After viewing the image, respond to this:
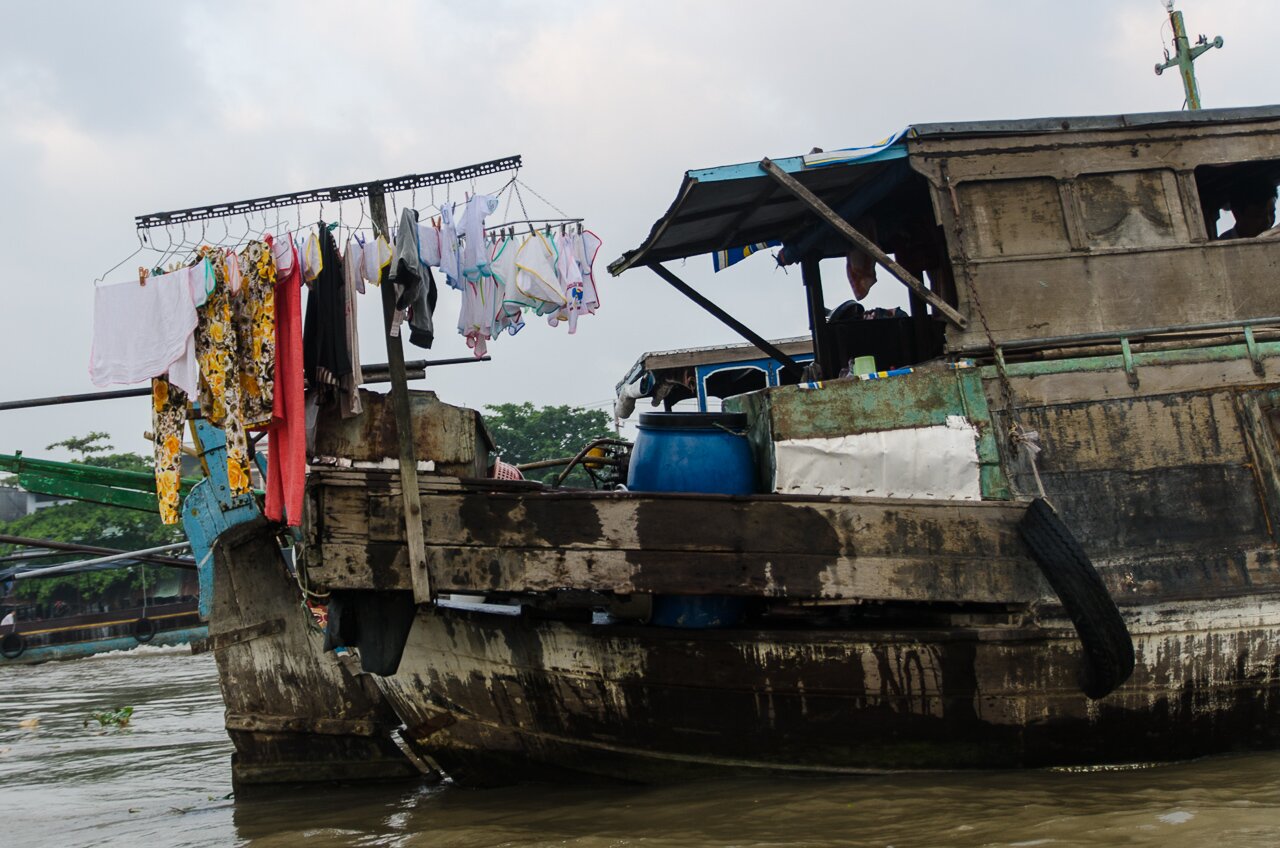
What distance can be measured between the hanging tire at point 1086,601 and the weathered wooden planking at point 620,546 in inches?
21.0

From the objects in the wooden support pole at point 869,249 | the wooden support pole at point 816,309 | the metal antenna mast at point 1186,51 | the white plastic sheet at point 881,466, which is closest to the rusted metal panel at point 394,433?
the white plastic sheet at point 881,466

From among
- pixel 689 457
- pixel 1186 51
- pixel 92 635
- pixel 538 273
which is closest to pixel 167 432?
pixel 538 273

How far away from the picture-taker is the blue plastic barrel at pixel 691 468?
15.2ft

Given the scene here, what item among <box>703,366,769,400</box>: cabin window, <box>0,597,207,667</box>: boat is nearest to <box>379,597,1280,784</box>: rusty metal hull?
<box>703,366,769,400</box>: cabin window

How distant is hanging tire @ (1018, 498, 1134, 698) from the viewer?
13.9ft

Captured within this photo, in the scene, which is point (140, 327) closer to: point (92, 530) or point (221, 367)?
point (221, 367)

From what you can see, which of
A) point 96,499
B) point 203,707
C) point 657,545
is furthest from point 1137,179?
point 203,707

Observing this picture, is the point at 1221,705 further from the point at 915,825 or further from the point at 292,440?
the point at 292,440

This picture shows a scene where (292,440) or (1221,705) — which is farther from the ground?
(292,440)

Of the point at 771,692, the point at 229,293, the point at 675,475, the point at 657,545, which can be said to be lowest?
the point at 771,692

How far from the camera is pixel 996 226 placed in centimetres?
521

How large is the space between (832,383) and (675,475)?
87cm

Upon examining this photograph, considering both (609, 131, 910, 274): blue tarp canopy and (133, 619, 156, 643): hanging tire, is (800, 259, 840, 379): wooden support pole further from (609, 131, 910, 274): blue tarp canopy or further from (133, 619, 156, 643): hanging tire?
(133, 619, 156, 643): hanging tire

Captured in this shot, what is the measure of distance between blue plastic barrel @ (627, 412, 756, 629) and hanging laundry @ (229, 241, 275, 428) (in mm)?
1741
